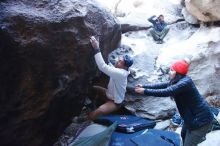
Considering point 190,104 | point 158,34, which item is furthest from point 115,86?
point 158,34

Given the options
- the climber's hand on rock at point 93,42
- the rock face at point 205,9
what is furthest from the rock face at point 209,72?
the climber's hand on rock at point 93,42

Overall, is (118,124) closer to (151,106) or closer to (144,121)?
(144,121)

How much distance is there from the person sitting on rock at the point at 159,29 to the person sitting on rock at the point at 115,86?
143 inches

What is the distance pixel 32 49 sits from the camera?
15.8ft

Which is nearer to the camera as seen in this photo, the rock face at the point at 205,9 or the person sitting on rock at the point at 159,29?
the rock face at the point at 205,9

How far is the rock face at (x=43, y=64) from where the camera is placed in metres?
4.64

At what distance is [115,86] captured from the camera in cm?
661

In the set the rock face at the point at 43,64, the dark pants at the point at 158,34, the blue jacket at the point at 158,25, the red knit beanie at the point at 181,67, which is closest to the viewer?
the rock face at the point at 43,64

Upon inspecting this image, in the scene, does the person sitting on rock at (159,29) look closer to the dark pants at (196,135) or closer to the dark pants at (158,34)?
the dark pants at (158,34)

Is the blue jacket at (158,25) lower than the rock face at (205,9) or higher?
lower

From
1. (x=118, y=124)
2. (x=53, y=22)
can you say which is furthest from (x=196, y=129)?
(x=53, y=22)

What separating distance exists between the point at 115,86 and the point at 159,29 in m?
4.13

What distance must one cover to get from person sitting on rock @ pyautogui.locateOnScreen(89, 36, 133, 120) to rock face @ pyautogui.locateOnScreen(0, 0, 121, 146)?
1.28 feet

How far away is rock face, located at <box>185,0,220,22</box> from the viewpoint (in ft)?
29.4
